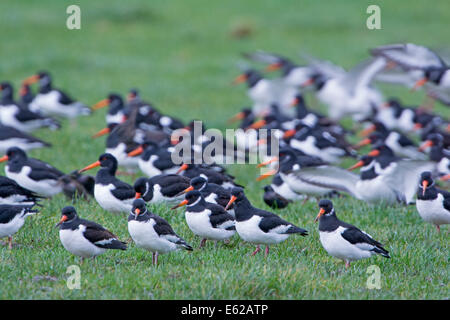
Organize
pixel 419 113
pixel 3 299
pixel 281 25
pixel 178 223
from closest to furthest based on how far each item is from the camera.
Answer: pixel 3 299, pixel 178 223, pixel 419 113, pixel 281 25

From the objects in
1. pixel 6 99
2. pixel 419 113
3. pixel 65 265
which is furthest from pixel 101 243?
pixel 419 113

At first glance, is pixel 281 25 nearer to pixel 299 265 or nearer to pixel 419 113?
pixel 419 113

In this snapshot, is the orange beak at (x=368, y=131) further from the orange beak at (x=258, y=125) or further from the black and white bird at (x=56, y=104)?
the black and white bird at (x=56, y=104)

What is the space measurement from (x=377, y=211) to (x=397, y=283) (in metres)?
2.85

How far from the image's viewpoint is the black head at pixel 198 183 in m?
8.59

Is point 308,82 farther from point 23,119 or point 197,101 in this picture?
point 23,119

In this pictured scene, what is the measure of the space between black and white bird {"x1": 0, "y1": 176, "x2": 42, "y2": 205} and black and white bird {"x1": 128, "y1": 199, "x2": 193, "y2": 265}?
83.5 inches

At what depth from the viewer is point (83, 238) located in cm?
693

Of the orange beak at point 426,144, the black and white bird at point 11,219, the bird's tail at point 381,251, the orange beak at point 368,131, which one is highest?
the orange beak at point 368,131

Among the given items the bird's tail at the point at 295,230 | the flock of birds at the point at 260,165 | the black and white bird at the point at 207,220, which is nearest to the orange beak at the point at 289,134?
the flock of birds at the point at 260,165

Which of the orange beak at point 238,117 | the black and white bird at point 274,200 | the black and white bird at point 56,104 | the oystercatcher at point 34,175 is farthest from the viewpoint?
the orange beak at point 238,117

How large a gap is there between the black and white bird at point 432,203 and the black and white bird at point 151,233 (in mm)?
3177

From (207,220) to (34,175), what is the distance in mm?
3620

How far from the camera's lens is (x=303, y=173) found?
1060 centimetres
